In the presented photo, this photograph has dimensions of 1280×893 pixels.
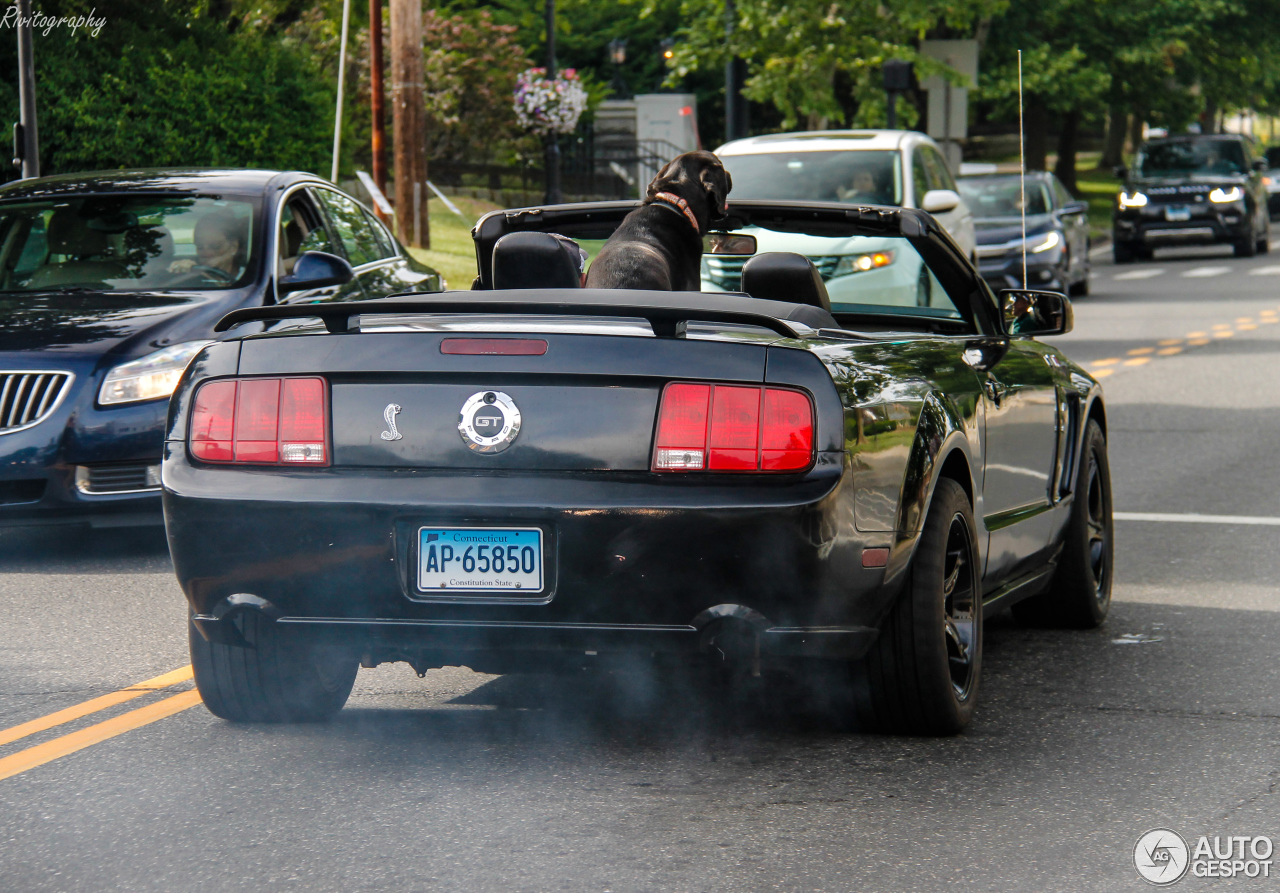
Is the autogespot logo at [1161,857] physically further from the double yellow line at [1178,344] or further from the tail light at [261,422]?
the double yellow line at [1178,344]

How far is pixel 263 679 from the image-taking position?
16.7 ft

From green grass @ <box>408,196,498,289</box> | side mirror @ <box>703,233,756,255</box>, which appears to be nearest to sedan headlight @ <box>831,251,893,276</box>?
side mirror @ <box>703,233,756,255</box>

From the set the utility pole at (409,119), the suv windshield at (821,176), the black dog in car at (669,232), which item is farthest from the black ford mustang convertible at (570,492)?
the utility pole at (409,119)

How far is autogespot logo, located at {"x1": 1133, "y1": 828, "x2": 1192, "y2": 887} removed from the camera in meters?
3.93

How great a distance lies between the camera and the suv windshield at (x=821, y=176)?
44.5 ft

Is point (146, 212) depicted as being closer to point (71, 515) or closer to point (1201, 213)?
point (71, 515)

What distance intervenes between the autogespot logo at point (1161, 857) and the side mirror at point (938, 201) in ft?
30.4

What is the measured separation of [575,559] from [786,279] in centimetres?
132

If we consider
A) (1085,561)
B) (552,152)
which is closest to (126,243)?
(1085,561)

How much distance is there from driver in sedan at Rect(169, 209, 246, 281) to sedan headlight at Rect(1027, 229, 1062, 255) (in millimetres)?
13893

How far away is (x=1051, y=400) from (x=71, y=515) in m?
3.97

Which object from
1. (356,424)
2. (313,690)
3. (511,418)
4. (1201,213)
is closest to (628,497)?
(511,418)

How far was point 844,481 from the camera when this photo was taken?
443 cm

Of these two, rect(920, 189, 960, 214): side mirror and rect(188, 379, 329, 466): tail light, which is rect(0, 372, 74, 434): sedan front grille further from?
rect(920, 189, 960, 214): side mirror
